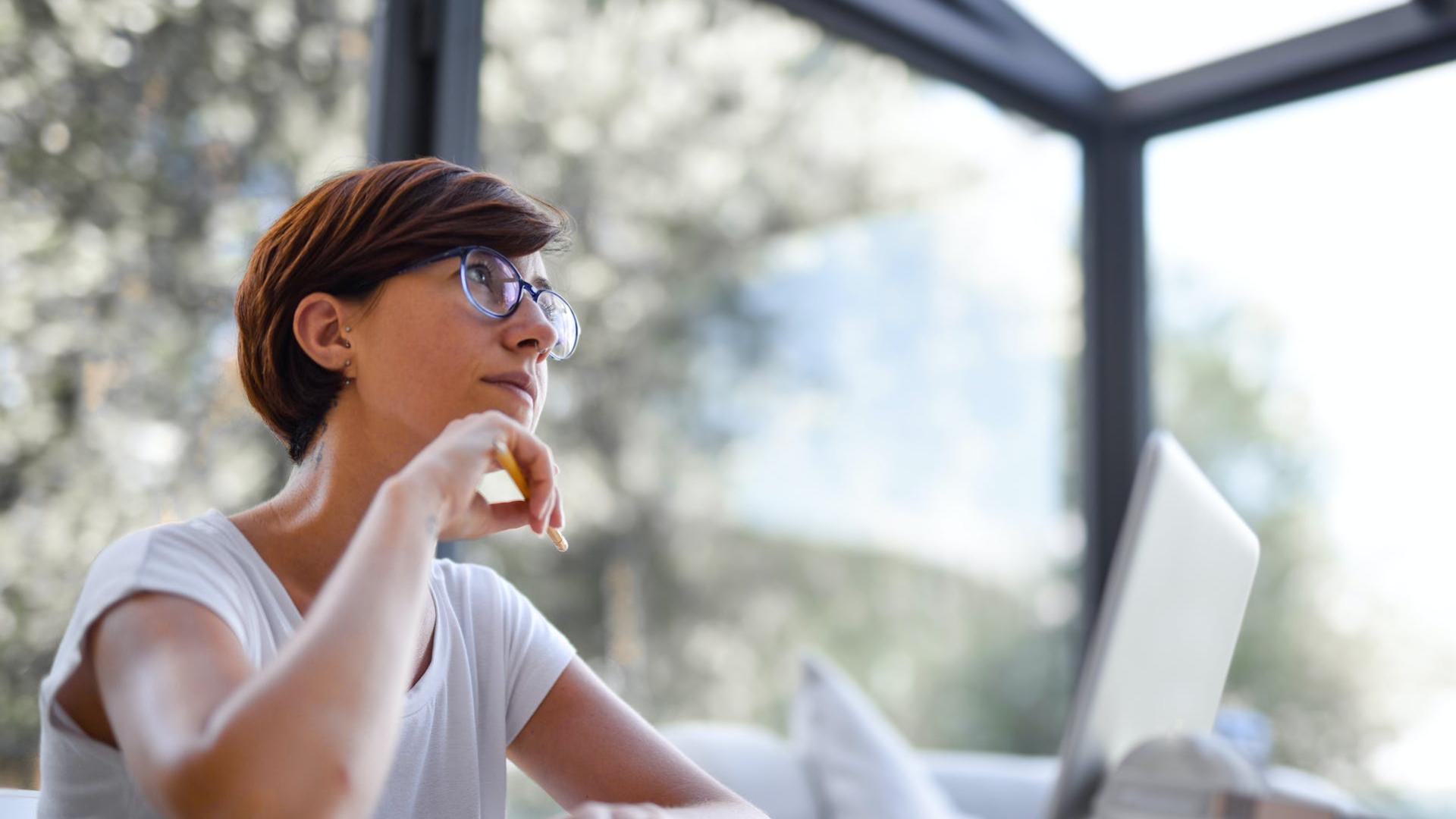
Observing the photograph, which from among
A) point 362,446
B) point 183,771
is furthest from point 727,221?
point 183,771

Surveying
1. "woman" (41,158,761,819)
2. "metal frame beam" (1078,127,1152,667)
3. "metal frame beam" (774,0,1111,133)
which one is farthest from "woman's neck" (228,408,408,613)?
"metal frame beam" (1078,127,1152,667)

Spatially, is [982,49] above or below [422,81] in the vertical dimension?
above

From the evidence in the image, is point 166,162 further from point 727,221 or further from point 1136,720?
point 1136,720

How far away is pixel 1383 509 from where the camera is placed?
3332 mm

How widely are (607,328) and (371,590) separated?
1.91 meters

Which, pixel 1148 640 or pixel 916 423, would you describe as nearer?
pixel 1148 640

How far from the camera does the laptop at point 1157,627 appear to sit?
2.95ft

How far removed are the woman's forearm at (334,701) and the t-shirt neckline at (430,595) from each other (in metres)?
0.15

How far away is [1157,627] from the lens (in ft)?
3.19

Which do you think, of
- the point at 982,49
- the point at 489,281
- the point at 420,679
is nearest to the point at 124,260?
the point at 489,281

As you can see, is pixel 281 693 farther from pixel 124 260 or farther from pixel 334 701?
pixel 124 260

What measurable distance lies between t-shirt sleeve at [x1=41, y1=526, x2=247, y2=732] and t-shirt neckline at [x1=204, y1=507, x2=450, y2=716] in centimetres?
8

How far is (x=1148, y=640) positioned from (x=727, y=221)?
2.33 meters

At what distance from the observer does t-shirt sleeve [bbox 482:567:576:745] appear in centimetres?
147
